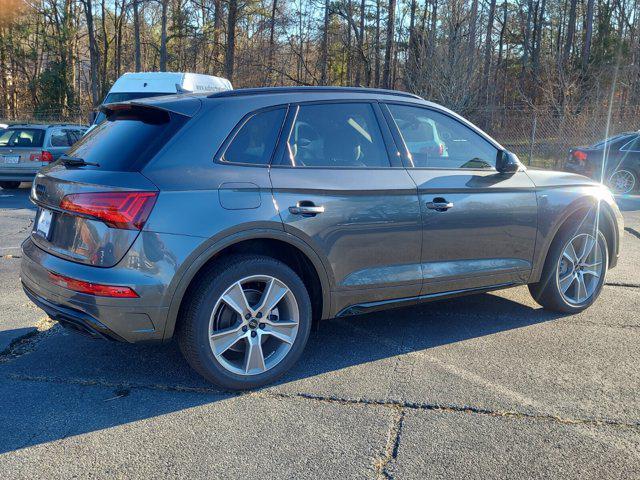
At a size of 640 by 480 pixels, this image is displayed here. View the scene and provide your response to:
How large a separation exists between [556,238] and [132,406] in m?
3.49

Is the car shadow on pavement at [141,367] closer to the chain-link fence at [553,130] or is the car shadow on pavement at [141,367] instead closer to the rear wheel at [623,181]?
the rear wheel at [623,181]

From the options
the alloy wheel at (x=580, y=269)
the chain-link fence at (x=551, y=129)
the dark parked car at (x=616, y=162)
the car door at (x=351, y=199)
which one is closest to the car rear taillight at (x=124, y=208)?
the car door at (x=351, y=199)

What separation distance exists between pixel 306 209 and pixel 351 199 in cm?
34

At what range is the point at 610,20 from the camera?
1481 inches

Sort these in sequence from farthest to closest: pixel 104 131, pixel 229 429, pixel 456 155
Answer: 1. pixel 456 155
2. pixel 104 131
3. pixel 229 429

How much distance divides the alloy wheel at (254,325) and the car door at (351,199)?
13.2 inches

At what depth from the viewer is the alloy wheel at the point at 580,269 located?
5023mm

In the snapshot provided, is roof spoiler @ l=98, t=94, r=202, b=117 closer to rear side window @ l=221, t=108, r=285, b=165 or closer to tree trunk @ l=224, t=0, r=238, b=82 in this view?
rear side window @ l=221, t=108, r=285, b=165

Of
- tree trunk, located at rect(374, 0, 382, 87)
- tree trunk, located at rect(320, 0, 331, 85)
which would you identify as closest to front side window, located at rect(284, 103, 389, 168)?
tree trunk, located at rect(320, 0, 331, 85)

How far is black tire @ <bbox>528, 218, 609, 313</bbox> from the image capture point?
492 centimetres

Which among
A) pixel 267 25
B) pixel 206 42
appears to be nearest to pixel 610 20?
pixel 267 25

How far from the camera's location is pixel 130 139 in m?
3.52

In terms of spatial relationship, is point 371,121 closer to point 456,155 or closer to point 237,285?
point 456,155

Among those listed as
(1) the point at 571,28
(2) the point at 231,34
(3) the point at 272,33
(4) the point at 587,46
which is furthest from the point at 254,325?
(1) the point at 571,28
